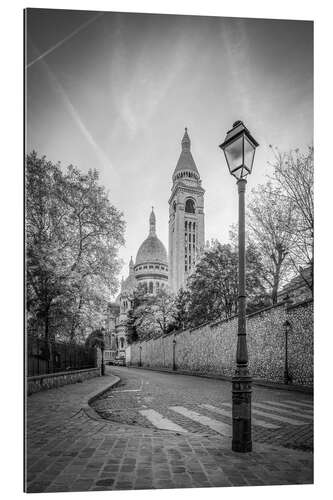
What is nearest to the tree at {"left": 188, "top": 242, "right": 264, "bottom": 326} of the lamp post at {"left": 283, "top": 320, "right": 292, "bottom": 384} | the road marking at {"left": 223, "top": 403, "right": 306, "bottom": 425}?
the road marking at {"left": 223, "top": 403, "right": 306, "bottom": 425}

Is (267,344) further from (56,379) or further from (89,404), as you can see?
(56,379)

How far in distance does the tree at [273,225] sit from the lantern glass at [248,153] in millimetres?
675

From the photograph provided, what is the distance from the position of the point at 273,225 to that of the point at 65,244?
2980mm

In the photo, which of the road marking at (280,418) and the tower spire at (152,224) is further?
the road marking at (280,418)

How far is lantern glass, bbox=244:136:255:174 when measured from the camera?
4.05 metres

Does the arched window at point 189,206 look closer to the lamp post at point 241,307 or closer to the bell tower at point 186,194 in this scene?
the bell tower at point 186,194

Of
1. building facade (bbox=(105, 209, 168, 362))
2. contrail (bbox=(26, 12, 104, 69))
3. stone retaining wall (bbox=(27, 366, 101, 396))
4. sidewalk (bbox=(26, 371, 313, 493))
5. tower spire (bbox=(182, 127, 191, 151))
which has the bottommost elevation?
stone retaining wall (bbox=(27, 366, 101, 396))

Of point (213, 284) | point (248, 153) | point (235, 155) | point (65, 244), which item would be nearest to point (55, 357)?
point (65, 244)

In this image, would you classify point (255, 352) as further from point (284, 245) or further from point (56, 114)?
point (56, 114)

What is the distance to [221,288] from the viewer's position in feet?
72.8

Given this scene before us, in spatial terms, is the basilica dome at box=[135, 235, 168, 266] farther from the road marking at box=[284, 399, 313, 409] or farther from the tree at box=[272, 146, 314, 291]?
the road marking at box=[284, 399, 313, 409]

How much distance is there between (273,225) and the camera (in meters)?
5.38

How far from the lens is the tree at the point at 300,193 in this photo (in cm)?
440

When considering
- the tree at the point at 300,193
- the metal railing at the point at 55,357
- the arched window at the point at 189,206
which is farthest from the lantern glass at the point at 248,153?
the metal railing at the point at 55,357
